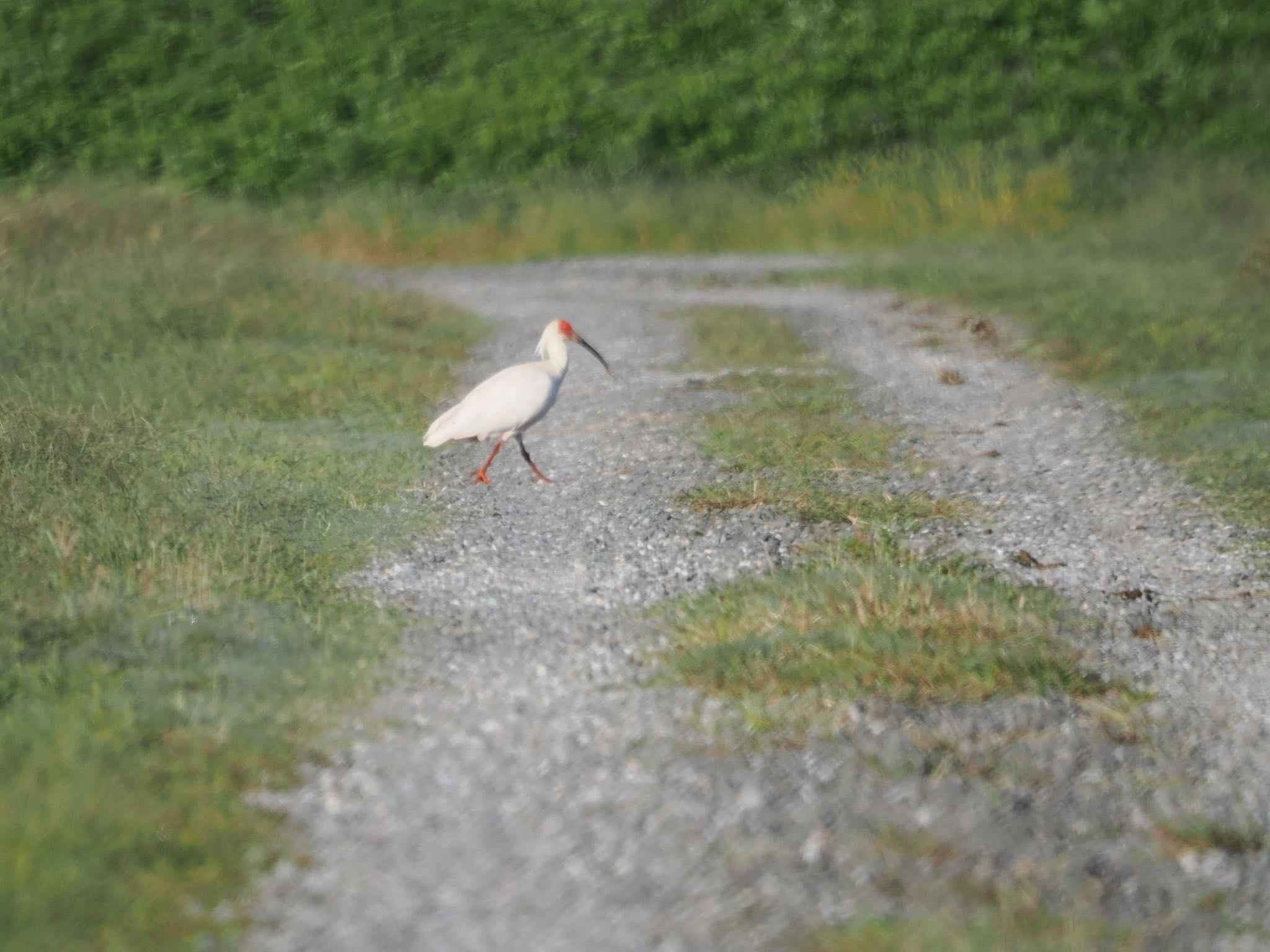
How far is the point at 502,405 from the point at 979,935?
5.40 meters

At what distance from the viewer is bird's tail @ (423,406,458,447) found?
352 inches

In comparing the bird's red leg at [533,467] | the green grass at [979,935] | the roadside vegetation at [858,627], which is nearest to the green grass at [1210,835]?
the green grass at [979,935]

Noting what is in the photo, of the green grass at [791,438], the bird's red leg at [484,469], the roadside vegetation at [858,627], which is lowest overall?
the green grass at [791,438]

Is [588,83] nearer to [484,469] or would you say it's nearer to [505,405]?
[484,469]

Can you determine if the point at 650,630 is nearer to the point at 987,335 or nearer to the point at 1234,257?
the point at 987,335

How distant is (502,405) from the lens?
878cm

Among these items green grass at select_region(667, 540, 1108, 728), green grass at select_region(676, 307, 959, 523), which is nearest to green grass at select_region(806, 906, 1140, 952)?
green grass at select_region(667, 540, 1108, 728)

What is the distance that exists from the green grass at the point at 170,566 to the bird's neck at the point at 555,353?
1090 mm

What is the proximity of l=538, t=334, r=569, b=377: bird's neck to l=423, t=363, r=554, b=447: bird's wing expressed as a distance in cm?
11

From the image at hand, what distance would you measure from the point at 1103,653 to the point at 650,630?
1.70m

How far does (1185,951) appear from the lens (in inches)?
152

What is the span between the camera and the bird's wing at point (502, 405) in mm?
8773

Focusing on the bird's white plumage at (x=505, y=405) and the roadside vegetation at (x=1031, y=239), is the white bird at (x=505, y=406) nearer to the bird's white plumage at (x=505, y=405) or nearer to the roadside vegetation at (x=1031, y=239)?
the bird's white plumage at (x=505, y=405)

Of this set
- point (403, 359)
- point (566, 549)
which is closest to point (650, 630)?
point (566, 549)
